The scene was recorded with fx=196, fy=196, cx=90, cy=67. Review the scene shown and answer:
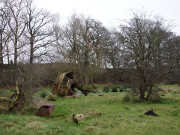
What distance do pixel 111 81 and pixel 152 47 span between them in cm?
2007

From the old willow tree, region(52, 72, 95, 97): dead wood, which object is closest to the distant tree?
region(52, 72, 95, 97): dead wood

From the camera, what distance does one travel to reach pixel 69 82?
1738 centimetres

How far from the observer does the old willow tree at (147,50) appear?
1211 centimetres

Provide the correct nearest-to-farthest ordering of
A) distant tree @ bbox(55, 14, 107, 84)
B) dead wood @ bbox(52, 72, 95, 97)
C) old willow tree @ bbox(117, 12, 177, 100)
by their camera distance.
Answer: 1. old willow tree @ bbox(117, 12, 177, 100)
2. dead wood @ bbox(52, 72, 95, 97)
3. distant tree @ bbox(55, 14, 107, 84)

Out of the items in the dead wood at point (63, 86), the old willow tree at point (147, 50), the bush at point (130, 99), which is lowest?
the bush at point (130, 99)

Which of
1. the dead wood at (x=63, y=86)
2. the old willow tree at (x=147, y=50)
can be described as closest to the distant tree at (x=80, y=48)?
the dead wood at (x=63, y=86)

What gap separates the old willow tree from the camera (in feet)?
39.7

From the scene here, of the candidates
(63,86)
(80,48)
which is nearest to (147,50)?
(63,86)

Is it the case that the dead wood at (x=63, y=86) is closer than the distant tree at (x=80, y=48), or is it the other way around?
the dead wood at (x=63, y=86)

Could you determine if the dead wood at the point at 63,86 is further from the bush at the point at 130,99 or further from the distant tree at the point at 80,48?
the distant tree at the point at 80,48

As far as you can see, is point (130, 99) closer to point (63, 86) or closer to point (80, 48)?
point (63, 86)

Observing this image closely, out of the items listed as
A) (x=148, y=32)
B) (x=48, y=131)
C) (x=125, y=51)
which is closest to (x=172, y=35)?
(x=148, y=32)

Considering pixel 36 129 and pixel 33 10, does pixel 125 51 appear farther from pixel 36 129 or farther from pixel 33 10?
pixel 33 10

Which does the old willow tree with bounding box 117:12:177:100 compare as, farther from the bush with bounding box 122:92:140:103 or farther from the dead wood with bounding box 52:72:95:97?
the dead wood with bounding box 52:72:95:97
